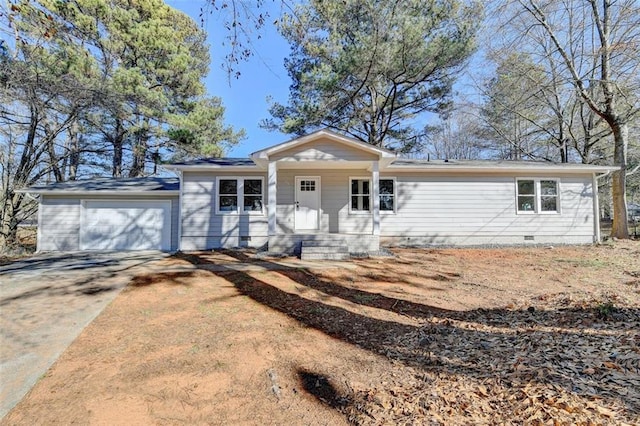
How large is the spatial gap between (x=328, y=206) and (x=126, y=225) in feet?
24.2

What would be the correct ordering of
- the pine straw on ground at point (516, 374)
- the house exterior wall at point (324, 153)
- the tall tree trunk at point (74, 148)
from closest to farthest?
the pine straw on ground at point (516, 374) < the house exterior wall at point (324, 153) < the tall tree trunk at point (74, 148)

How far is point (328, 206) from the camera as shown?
11000 mm

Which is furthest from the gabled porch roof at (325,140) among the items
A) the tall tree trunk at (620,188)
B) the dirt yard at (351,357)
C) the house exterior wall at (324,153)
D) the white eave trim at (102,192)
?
the tall tree trunk at (620,188)

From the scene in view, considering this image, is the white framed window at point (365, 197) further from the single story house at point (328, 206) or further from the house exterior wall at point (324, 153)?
the house exterior wall at point (324, 153)

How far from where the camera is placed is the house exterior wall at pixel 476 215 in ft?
36.4

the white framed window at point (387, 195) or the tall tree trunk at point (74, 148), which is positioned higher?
the tall tree trunk at point (74, 148)

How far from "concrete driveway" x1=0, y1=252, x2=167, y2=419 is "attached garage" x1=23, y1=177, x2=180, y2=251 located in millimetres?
2183

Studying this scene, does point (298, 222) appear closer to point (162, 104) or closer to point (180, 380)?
point (180, 380)

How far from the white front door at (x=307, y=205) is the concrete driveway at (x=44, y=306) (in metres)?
4.81

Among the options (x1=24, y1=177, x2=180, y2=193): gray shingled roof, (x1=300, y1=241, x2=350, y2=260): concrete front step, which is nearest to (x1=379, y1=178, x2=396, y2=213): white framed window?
(x1=300, y1=241, x2=350, y2=260): concrete front step

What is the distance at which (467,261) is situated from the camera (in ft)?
27.3

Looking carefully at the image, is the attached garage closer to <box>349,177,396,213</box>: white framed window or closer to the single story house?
the single story house

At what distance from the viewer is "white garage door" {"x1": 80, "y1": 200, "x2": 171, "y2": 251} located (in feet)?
35.4

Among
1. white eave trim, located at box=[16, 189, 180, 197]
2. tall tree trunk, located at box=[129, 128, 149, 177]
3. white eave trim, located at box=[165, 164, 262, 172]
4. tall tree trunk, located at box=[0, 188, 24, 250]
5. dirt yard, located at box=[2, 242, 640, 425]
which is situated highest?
tall tree trunk, located at box=[129, 128, 149, 177]
